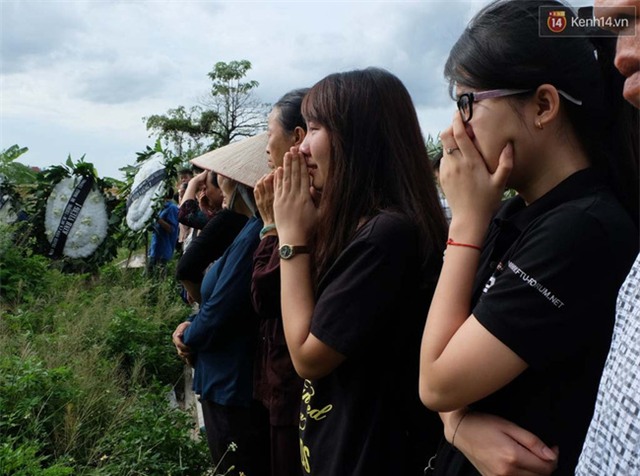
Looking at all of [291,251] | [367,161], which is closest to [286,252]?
[291,251]

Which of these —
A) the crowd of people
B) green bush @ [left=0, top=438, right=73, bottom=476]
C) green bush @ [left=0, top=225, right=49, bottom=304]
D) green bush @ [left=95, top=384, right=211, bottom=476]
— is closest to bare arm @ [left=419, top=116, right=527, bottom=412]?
the crowd of people

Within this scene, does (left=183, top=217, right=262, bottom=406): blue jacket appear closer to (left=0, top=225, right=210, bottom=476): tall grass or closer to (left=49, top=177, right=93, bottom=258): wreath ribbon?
(left=0, top=225, right=210, bottom=476): tall grass

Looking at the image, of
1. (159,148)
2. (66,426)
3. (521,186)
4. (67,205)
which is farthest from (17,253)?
(521,186)

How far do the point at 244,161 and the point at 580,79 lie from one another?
76.1 inches

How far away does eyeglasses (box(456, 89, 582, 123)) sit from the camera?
1329mm

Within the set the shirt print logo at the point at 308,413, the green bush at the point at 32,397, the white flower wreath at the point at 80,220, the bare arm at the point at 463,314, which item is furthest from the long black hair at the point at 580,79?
the white flower wreath at the point at 80,220

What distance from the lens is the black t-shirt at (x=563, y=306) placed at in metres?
1.17

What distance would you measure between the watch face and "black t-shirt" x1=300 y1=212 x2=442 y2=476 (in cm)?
17

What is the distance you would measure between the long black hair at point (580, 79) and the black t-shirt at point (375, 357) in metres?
0.52

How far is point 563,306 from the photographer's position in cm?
117

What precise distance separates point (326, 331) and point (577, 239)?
710mm

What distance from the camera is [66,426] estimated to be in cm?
347

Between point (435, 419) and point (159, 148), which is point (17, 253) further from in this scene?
point (435, 419)

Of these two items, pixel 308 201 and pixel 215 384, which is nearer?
pixel 308 201
